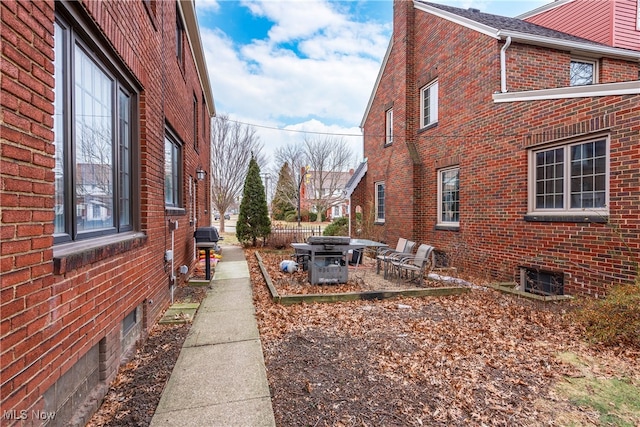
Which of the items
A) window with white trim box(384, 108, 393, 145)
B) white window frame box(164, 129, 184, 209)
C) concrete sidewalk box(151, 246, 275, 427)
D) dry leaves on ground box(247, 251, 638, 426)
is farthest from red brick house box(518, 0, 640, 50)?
concrete sidewalk box(151, 246, 275, 427)

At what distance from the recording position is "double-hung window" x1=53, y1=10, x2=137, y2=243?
2.39 metres

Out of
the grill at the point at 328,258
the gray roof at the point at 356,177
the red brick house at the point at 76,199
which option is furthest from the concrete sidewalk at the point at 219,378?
the gray roof at the point at 356,177

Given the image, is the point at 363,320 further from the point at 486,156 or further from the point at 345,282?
the point at 486,156

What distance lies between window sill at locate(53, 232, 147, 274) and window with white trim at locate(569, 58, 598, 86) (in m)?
10.4

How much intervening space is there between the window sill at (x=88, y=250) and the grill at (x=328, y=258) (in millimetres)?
3745

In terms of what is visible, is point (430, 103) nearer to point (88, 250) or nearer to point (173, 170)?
point (173, 170)

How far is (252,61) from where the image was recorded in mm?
15852

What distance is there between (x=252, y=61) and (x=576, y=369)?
16528 millimetres

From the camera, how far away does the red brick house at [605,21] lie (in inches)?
372

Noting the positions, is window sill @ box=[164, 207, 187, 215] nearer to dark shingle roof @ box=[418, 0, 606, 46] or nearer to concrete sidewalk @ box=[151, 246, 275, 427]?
concrete sidewalk @ box=[151, 246, 275, 427]

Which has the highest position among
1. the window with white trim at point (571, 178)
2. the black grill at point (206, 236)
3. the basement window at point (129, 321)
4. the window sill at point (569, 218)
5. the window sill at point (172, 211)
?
the window with white trim at point (571, 178)

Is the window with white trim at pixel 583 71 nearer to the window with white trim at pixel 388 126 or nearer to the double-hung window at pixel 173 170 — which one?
the window with white trim at pixel 388 126

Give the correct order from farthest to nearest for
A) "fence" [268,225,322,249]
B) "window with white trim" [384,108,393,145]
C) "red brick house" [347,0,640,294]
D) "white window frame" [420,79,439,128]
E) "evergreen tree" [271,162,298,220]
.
A: "evergreen tree" [271,162,298,220] < "fence" [268,225,322,249] < "window with white trim" [384,108,393,145] < "white window frame" [420,79,439,128] < "red brick house" [347,0,640,294]

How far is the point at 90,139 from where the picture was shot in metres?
2.90
